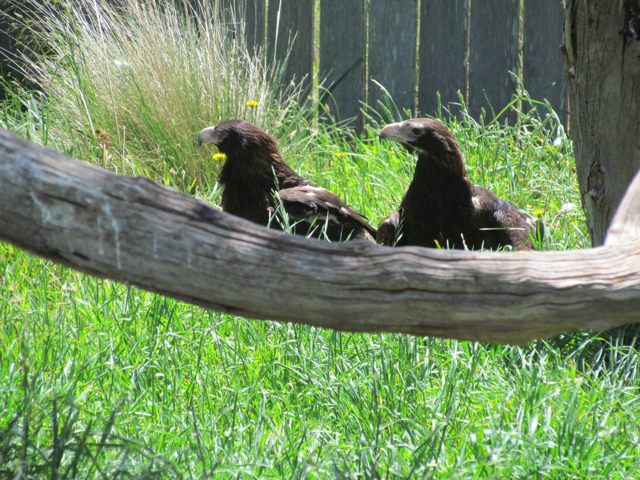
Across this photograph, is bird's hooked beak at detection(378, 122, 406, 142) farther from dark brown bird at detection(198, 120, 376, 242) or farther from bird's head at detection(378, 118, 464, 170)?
dark brown bird at detection(198, 120, 376, 242)

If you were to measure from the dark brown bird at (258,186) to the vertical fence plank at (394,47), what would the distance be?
2220mm

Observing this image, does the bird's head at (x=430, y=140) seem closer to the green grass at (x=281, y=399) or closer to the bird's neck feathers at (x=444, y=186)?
the bird's neck feathers at (x=444, y=186)

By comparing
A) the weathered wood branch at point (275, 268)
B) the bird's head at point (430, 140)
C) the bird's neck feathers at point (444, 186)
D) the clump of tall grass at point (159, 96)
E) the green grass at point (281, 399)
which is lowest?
the green grass at point (281, 399)

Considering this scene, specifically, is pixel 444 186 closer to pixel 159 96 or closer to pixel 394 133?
pixel 394 133

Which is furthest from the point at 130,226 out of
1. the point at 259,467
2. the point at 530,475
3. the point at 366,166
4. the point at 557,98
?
the point at 557,98

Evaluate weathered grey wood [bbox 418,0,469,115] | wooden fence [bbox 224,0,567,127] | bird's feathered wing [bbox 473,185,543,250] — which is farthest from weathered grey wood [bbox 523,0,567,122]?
bird's feathered wing [bbox 473,185,543,250]

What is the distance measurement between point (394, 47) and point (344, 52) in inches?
21.1

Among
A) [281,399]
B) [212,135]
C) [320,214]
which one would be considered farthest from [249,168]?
[281,399]

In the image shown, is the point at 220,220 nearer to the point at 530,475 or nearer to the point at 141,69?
the point at 530,475

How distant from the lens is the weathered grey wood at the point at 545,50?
566 centimetres

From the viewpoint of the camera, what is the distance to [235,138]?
14.5 feet

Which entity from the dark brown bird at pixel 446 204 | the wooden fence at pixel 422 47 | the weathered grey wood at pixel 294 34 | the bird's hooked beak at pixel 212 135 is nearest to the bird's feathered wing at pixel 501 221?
the dark brown bird at pixel 446 204

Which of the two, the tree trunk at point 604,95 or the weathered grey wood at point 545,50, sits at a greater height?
the weathered grey wood at point 545,50

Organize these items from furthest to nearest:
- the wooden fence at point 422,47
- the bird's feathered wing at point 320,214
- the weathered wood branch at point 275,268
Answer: the wooden fence at point 422,47 → the bird's feathered wing at point 320,214 → the weathered wood branch at point 275,268
